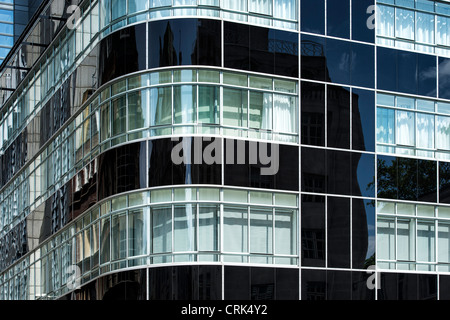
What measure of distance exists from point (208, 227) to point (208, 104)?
3775 mm

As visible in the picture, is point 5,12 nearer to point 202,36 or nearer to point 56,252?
point 56,252

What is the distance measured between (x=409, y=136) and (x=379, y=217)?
3.32 metres

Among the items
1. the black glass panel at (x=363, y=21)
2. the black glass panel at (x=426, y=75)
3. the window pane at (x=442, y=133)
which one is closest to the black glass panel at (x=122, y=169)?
the black glass panel at (x=363, y=21)

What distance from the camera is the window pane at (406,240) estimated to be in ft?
111

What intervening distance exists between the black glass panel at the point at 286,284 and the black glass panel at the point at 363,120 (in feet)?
15.7

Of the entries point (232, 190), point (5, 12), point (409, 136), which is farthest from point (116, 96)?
point (5, 12)

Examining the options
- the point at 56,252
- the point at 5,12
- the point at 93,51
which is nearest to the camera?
the point at 93,51

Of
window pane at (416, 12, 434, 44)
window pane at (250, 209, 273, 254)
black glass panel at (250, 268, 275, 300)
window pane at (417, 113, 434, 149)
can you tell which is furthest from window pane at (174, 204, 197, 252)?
window pane at (416, 12, 434, 44)

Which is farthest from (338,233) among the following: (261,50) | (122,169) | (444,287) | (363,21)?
(363,21)

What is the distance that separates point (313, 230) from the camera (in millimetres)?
32031

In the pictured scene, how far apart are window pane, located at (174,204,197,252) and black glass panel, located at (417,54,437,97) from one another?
960cm

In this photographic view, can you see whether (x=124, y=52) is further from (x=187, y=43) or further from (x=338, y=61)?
(x=338, y=61)
